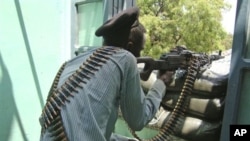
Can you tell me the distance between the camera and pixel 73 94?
139 centimetres

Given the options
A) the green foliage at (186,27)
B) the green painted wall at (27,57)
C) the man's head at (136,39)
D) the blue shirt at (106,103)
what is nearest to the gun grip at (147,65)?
the man's head at (136,39)

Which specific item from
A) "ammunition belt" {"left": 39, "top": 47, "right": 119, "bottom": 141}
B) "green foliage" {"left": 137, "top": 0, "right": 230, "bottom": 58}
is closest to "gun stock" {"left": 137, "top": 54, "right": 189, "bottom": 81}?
"ammunition belt" {"left": 39, "top": 47, "right": 119, "bottom": 141}

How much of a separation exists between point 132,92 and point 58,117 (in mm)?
342

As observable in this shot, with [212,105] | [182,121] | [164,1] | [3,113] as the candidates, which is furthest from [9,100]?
[164,1]

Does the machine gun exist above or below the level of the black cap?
below

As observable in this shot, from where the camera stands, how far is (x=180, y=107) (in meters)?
1.77

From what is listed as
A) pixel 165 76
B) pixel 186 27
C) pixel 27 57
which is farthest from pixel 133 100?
pixel 186 27

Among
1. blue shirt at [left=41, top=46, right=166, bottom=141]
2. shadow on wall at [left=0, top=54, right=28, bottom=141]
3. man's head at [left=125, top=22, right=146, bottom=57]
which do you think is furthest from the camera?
shadow on wall at [left=0, top=54, right=28, bottom=141]

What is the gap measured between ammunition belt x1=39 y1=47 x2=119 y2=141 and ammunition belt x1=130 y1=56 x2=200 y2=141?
50 cm

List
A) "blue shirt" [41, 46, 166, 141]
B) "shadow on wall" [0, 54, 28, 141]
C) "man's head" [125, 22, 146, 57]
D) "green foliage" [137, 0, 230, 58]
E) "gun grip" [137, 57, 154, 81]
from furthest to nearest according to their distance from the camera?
"green foliage" [137, 0, 230, 58] → "shadow on wall" [0, 54, 28, 141] → "gun grip" [137, 57, 154, 81] → "man's head" [125, 22, 146, 57] → "blue shirt" [41, 46, 166, 141]

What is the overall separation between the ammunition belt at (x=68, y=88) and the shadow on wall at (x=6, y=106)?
1476 millimetres

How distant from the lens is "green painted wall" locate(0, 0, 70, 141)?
2.79 m

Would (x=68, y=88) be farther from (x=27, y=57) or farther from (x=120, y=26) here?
(x=27, y=57)

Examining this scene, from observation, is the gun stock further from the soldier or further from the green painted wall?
the green painted wall
